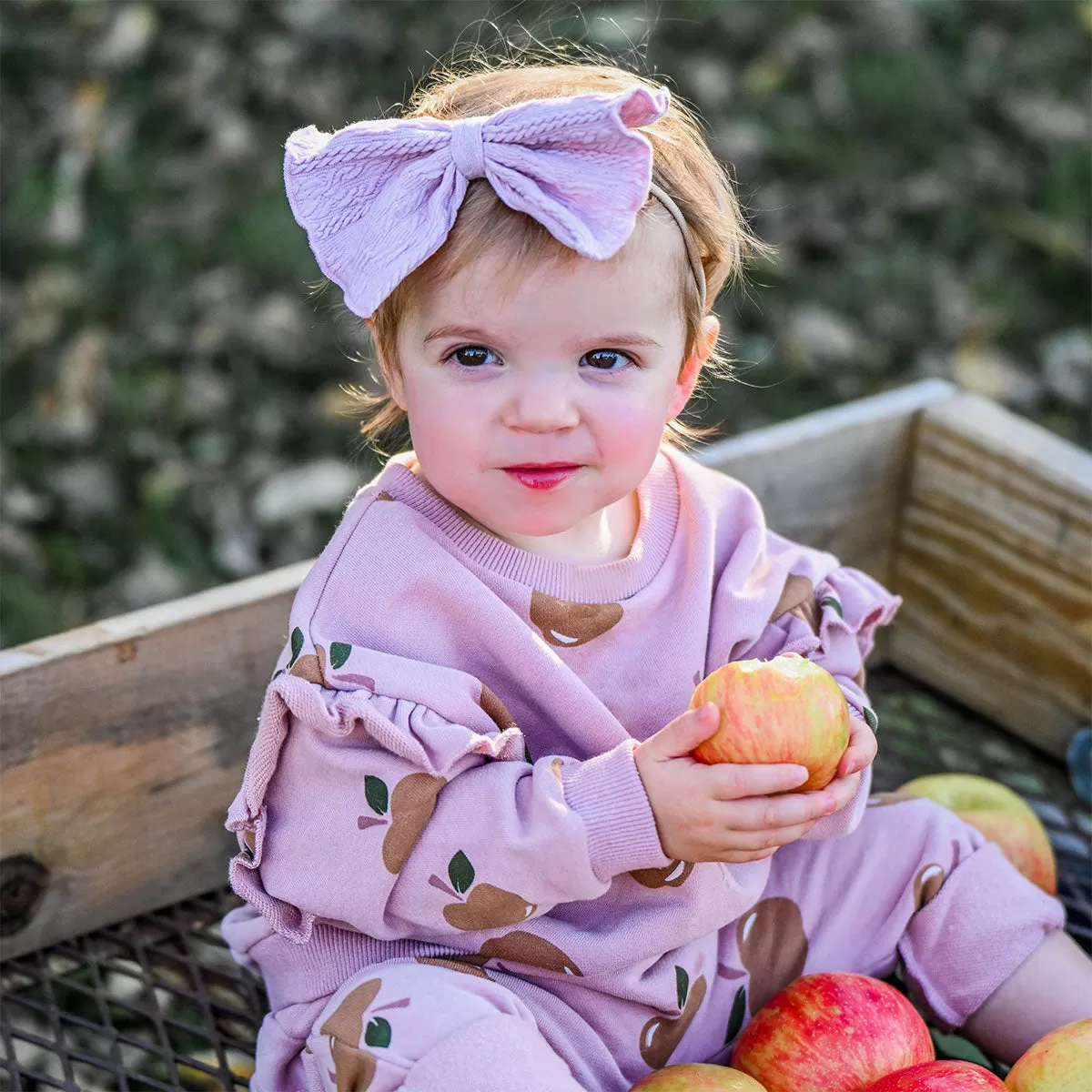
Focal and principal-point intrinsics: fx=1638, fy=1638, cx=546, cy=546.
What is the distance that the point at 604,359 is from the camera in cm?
134

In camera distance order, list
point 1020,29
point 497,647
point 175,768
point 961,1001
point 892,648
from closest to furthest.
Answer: point 497,647
point 961,1001
point 175,768
point 892,648
point 1020,29

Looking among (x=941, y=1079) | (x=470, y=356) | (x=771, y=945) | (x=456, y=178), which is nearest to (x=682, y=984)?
(x=771, y=945)

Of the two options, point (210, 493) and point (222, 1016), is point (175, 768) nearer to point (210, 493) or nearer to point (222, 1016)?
point (222, 1016)

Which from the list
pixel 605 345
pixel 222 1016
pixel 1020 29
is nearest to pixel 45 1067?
pixel 222 1016

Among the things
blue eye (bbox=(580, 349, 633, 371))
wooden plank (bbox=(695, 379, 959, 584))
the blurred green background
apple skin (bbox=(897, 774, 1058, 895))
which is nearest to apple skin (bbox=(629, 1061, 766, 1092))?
apple skin (bbox=(897, 774, 1058, 895))

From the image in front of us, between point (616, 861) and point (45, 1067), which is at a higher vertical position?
point (616, 861)

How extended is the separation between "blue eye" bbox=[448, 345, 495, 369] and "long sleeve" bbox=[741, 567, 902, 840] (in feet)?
1.37

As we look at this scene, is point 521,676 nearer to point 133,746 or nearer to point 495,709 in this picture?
point 495,709

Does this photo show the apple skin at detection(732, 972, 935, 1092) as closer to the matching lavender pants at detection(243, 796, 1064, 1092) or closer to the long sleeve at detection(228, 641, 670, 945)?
the matching lavender pants at detection(243, 796, 1064, 1092)

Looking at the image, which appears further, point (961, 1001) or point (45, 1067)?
point (45, 1067)

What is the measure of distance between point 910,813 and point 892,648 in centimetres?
57

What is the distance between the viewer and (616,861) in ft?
4.22

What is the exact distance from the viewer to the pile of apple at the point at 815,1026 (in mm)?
1284

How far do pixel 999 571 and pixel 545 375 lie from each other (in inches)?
36.7
